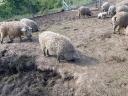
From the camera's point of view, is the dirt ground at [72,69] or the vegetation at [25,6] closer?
the dirt ground at [72,69]

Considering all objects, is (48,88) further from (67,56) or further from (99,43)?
(99,43)

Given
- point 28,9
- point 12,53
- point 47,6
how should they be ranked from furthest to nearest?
1. point 47,6
2. point 28,9
3. point 12,53

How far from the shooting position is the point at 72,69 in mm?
12070

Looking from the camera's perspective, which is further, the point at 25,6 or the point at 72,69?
the point at 25,6

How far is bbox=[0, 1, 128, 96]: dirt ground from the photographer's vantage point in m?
11.1

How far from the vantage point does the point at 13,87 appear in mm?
12422

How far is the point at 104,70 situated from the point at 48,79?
2079mm

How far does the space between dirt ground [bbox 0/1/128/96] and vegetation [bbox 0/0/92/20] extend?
1278 centimetres

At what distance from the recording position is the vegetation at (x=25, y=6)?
28.0 metres

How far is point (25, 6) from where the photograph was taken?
1186 inches

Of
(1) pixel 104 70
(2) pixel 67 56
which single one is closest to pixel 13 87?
(2) pixel 67 56

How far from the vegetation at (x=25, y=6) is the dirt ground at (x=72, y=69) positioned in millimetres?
12781

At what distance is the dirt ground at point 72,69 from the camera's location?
1112cm

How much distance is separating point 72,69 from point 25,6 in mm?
18965
